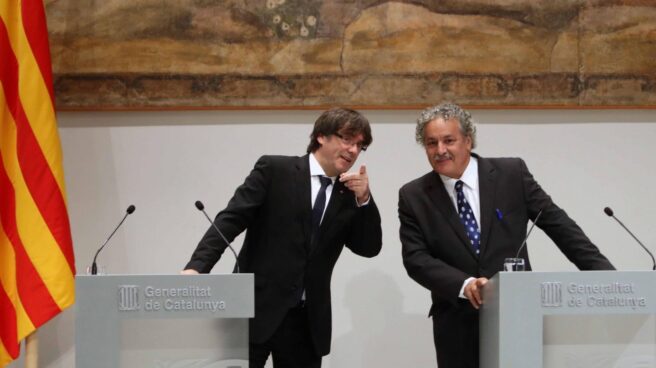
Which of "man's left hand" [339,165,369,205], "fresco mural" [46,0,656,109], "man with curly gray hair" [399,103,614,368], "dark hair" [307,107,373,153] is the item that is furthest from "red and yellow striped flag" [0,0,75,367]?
"man with curly gray hair" [399,103,614,368]

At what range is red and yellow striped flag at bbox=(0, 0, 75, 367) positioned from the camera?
447cm

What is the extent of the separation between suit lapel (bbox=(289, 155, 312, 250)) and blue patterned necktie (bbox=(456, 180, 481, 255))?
0.64 metres

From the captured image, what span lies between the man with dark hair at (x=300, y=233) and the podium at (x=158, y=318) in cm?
50

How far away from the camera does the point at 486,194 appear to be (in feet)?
12.2

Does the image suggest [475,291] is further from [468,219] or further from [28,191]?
[28,191]

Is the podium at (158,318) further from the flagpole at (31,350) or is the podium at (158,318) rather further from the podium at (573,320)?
the flagpole at (31,350)

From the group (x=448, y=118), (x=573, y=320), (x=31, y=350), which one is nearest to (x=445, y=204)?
(x=448, y=118)

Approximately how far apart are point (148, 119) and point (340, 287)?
1516 mm

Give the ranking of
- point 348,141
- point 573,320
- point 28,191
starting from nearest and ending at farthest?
1. point 573,320
2. point 348,141
3. point 28,191

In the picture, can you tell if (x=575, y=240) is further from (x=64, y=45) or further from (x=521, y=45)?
(x=64, y=45)

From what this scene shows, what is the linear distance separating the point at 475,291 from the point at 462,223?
468 millimetres

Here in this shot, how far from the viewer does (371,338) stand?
5.23 metres

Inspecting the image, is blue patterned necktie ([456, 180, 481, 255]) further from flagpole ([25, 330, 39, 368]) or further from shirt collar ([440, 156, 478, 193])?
flagpole ([25, 330, 39, 368])

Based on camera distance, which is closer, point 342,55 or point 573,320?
point 573,320
